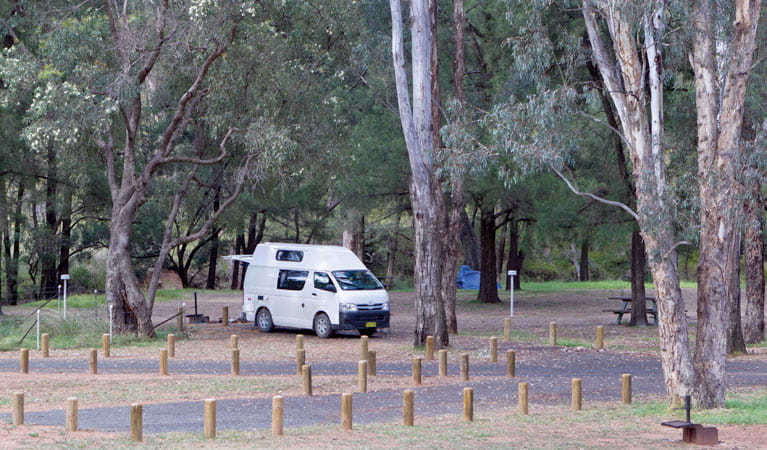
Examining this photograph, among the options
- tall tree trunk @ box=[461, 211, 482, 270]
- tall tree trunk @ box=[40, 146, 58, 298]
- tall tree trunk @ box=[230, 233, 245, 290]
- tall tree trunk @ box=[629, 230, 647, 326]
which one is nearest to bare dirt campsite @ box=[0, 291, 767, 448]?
tall tree trunk @ box=[629, 230, 647, 326]

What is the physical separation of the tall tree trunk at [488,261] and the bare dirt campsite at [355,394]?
12287 millimetres

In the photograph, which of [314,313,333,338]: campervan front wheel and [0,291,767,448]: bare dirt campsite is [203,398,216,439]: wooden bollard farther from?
[314,313,333,338]: campervan front wheel

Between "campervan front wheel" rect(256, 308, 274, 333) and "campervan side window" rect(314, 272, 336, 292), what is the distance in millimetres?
2191

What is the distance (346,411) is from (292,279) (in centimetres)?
1437

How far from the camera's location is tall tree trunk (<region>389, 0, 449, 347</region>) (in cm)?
2072

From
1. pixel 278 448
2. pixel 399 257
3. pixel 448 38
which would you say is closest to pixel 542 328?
pixel 448 38

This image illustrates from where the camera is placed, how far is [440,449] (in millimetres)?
9781

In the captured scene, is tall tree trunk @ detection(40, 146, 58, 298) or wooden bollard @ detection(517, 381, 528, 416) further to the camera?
tall tree trunk @ detection(40, 146, 58, 298)

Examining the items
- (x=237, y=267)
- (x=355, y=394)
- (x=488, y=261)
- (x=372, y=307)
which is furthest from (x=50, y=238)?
(x=355, y=394)

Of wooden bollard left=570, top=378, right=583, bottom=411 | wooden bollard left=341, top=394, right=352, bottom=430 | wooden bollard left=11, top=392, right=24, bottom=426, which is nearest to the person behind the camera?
wooden bollard left=341, top=394, right=352, bottom=430

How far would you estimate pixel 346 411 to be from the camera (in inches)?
421

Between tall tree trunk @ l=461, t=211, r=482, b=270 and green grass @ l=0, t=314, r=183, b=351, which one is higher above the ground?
tall tree trunk @ l=461, t=211, r=482, b=270

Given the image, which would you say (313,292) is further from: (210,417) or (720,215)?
(210,417)

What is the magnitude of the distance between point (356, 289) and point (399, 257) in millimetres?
32598
